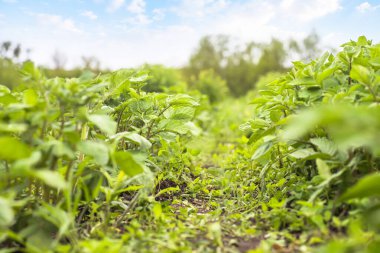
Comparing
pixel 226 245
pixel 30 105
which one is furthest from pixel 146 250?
pixel 30 105

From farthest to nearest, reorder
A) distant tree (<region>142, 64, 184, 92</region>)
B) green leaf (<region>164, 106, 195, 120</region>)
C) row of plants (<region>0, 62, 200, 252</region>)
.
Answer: distant tree (<region>142, 64, 184, 92</region>) → green leaf (<region>164, 106, 195, 120</region>) → row of plants (<region>0, 62, 200, 252</region>)

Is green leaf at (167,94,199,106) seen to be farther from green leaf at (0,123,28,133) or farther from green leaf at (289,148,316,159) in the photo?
green leaf at (0,123,28,133)

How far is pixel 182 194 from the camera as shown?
237 cm

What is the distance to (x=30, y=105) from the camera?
1334 mm

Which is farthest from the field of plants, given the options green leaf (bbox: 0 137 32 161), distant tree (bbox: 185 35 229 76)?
distant tree (bbox: 185 35 229 76)

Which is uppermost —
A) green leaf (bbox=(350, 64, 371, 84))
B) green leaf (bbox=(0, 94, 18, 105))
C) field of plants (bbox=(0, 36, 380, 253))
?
green leaf (bbox=(350, 64, 371, 84))

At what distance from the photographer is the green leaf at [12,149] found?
1135 millimetres

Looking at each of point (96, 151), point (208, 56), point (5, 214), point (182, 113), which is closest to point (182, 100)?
point (182, 113)

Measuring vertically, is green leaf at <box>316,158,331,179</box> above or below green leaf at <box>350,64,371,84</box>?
below

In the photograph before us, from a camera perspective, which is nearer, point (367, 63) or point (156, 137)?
point (367, 63)

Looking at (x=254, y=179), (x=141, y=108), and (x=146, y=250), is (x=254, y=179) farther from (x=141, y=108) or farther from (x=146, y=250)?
(x=146, y=250)

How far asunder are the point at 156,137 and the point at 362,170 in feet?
4.16

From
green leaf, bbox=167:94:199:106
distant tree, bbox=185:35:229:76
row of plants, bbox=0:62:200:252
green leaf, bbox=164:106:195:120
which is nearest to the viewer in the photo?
row of plants, bbox=0:62:200:252

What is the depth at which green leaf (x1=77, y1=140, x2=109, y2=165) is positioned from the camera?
136 cm
